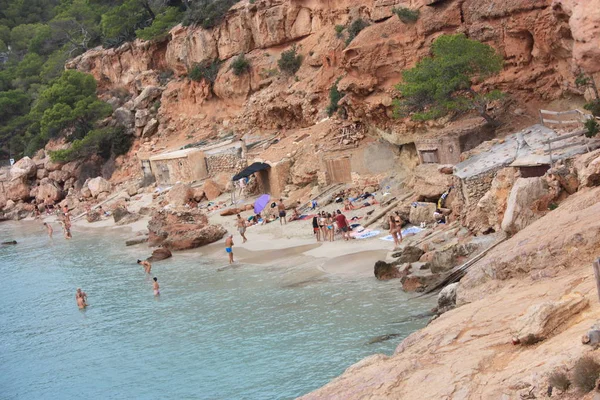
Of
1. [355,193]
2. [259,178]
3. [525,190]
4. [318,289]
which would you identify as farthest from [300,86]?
[525,190]

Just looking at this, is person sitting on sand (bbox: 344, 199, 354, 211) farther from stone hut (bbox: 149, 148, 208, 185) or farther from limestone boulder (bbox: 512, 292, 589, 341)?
limestone boulder (bbox: 512, 292, 589, 341)

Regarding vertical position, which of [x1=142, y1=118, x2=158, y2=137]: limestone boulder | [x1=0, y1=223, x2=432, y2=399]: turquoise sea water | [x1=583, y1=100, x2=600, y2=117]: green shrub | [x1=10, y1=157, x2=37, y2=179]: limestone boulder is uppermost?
[x1=142, y1=118, x2=158, y2=137]: limestone boulder

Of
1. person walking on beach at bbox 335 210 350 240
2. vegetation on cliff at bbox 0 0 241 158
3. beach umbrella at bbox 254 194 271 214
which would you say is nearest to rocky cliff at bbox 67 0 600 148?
vegetation on cliff at bbox 0 0 241 158

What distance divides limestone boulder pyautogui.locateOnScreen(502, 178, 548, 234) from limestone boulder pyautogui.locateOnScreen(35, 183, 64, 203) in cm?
4199

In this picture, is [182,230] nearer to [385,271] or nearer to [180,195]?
[180,195]

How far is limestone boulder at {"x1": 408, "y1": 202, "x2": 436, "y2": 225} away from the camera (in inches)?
834

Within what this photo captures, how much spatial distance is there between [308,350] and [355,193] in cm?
1454

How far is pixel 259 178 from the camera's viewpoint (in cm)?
3378

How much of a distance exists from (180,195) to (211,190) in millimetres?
1569

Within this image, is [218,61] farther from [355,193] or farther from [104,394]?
[104,394]

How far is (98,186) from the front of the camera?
47.5 meters

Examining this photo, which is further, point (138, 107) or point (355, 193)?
point (138, 107)

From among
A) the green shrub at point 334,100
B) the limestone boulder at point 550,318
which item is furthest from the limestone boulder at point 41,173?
the limestone boulder at point 550,318

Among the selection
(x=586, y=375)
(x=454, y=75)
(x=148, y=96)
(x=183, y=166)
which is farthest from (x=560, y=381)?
Result: (x=148, y=96)
